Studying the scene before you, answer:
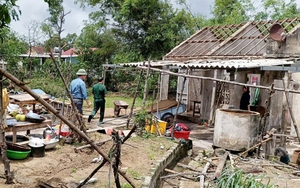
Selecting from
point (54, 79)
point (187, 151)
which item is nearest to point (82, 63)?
point (54, 79)

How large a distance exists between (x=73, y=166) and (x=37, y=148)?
907 mm

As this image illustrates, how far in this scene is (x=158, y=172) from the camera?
24.1 feet

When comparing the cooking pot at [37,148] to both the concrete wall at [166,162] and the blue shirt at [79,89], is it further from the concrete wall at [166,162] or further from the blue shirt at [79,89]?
the blue shirt at [79,89]

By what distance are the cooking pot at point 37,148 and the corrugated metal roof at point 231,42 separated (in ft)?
29.8

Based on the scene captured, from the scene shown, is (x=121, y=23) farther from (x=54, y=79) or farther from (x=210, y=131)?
(x=210, y=131)

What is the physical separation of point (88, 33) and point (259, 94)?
15.7 meters

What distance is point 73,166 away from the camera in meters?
6.60

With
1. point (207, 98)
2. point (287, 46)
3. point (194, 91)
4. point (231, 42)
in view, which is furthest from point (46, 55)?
point (287, 46)

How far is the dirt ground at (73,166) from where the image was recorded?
5.70 metres

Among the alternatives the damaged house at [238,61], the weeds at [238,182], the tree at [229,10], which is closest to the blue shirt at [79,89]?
the damaged house at [238,61]

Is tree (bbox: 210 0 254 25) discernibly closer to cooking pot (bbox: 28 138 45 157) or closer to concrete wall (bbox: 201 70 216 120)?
concrete wall (bbox: 201 70 216 120)

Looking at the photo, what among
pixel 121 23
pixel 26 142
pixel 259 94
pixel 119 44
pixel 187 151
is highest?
pixel 121 23

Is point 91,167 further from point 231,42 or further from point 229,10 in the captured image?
point 229,10

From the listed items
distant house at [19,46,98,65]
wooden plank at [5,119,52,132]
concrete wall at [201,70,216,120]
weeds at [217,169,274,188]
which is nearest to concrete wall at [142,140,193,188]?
weeds at [217,169,274,188]
